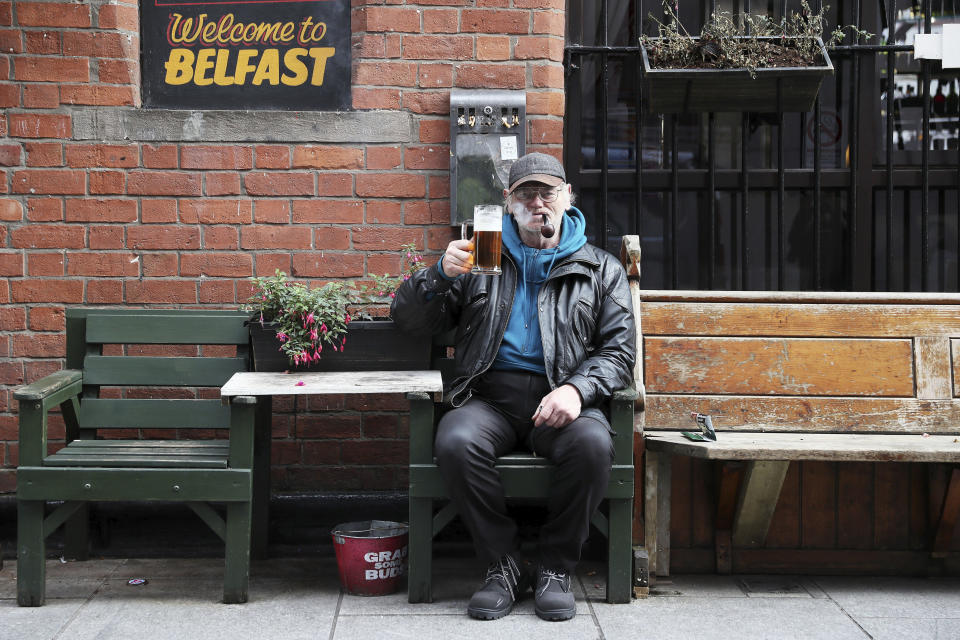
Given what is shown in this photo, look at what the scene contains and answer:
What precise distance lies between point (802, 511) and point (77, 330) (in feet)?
9.71

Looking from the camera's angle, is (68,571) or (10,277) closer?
(68,571)

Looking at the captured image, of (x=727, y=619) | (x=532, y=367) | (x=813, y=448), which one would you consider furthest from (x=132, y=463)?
(x=813, y=448)

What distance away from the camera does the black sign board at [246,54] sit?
12.8 ft

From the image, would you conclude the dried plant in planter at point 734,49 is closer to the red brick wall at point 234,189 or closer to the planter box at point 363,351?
the red brick wall at point 234,189

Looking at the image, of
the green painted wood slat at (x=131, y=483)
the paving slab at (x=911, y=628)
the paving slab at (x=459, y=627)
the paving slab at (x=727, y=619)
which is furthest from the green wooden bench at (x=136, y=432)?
the paving slab at (x=911, y=628)

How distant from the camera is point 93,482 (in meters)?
3.09

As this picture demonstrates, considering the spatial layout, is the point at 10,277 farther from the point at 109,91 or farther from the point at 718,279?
the point at 718,279

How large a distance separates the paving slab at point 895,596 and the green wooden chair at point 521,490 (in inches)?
31.9

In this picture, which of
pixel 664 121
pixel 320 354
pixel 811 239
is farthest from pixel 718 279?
pixel 320 354

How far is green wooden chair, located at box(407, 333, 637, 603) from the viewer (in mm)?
3094

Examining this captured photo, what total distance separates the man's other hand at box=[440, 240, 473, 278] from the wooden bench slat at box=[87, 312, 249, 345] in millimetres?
968

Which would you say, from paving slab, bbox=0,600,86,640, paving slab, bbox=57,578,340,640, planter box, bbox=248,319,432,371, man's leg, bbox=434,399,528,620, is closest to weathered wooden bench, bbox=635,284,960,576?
man's leg, bbox=434,399,528,620

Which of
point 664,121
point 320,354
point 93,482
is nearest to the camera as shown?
point 93,482

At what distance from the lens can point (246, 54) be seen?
3928 mm
